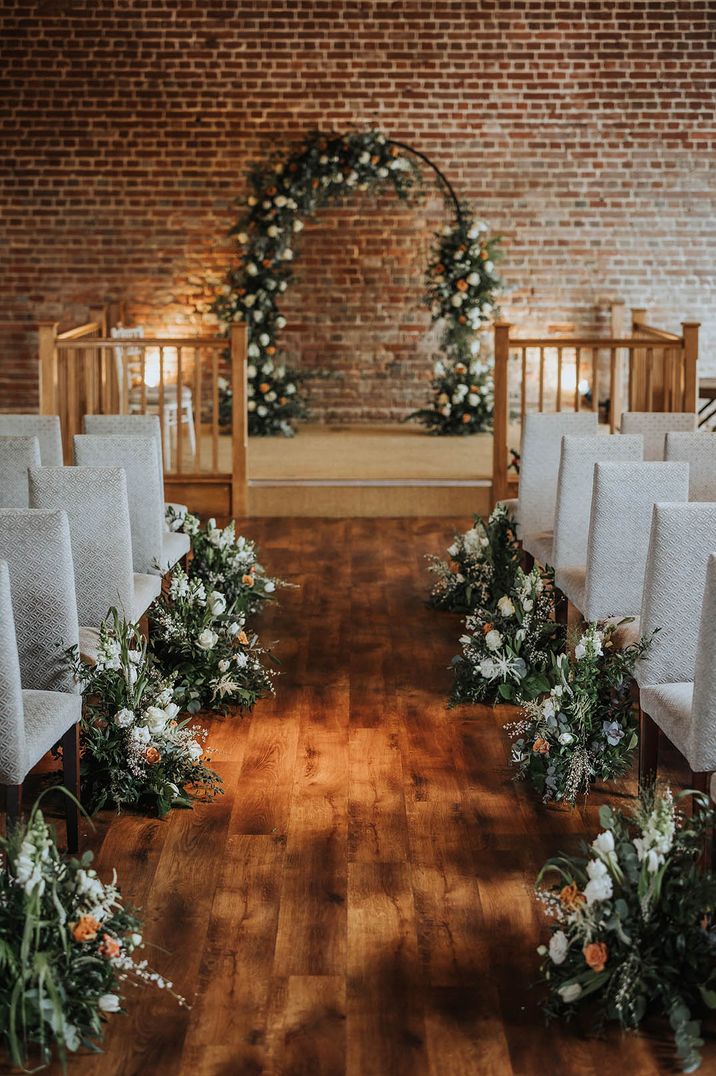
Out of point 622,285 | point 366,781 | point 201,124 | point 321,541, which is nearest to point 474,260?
point 622,285

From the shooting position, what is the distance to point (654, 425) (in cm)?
633

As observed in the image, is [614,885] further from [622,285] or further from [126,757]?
[622,285]

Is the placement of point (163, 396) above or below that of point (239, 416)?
above

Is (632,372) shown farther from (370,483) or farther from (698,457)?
(698,457)

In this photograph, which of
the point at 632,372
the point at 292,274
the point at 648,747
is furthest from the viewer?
the point at 292,274

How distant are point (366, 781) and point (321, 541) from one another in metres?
3.85

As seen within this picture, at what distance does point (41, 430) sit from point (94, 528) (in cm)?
184

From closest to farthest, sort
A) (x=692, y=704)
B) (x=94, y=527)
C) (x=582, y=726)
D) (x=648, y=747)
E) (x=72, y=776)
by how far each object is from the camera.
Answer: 1. (x=692, y=704)
2. (x=72, y=776)
3. (x=648, y=747)
4. (x=582, y=726)
5. (x=94, y=527)

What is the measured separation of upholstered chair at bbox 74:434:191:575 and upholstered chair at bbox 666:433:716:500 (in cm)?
222

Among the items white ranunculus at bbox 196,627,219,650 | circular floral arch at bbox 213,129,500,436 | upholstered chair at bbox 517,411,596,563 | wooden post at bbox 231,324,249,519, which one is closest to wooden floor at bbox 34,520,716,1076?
white ranunculus at bbox 196,627,219,650

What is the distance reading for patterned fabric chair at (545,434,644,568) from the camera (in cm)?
525

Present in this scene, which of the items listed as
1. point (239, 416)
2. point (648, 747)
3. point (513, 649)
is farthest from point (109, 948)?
point (239, 416)

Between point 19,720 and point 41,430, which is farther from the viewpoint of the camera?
point 41,430

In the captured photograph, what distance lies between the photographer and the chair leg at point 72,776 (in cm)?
363
